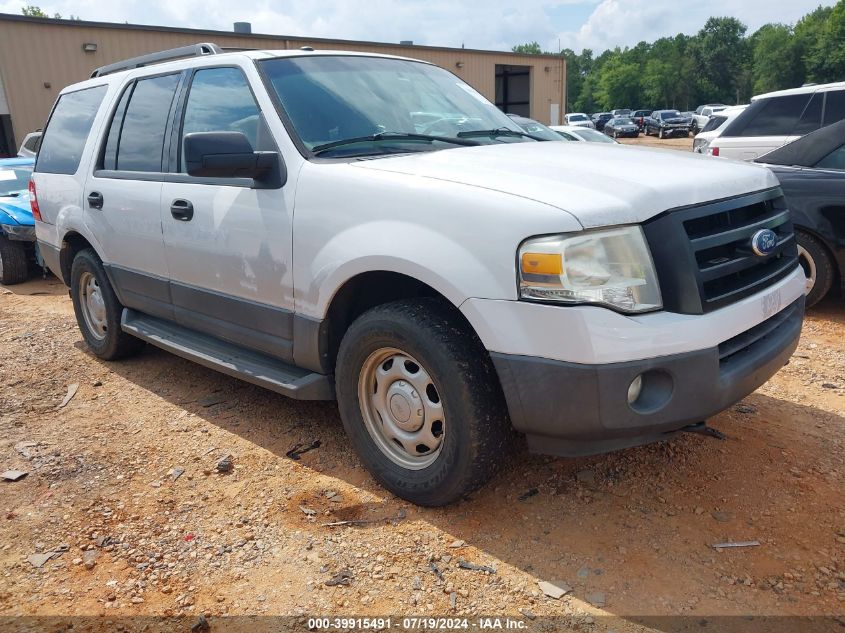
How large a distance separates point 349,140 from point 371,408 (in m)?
1.29

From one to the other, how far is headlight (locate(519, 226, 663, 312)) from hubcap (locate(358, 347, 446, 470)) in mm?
684

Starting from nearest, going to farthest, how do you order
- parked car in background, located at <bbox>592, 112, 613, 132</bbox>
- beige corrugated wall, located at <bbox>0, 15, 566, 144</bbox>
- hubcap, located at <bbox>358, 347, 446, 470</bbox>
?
1. hubcap, located at <bbox>358, 347, 446, 470</bbox>
2. beige corrugated wall, located at <bbox>0, 15, 566, 144</bbox>
3. parked car in background, located at <bbox>592, 112, 613, 132</bbox>

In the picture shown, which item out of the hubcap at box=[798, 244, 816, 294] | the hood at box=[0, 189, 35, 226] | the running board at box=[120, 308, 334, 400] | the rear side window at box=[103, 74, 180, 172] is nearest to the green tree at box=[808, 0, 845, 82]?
the hubcap at box=[798, 244, 816, 294]

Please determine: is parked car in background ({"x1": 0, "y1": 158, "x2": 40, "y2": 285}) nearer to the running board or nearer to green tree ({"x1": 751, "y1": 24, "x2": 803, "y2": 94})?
the running board

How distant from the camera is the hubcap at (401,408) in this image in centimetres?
291

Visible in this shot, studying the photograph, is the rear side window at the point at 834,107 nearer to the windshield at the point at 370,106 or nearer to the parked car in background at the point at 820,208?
the parked car in background at the point at 820,208

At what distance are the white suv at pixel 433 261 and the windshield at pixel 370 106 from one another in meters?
0.02

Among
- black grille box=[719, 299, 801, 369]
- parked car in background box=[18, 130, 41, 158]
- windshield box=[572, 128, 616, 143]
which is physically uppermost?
windshield box=[572, 128, 616, 143]

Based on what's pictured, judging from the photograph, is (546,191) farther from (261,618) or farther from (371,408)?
(261,618)

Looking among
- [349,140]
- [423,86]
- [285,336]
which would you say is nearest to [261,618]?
[285,336]

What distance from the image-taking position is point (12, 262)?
28.7ft

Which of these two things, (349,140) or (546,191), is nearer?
(546,191)

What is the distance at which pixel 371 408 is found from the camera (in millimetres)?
3168

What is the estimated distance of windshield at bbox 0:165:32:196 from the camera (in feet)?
31.4
